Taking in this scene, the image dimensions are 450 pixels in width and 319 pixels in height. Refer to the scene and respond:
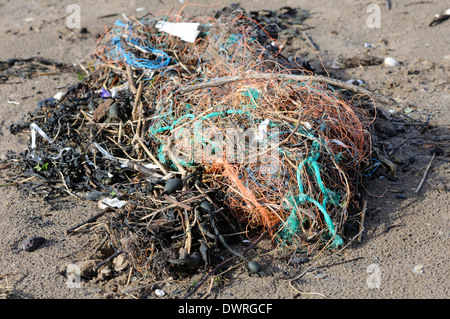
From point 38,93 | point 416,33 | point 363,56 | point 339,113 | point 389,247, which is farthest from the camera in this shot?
point 416,33

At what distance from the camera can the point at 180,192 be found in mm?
3494

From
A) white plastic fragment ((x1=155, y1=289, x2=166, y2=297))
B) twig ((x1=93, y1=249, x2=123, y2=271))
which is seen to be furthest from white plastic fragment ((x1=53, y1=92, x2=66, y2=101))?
white plastic fragment ((x1=155, y1=289, x2=166, y2=297))

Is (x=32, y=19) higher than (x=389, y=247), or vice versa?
(x=32, y=19)

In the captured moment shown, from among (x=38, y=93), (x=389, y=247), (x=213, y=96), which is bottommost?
(x=389, y=247)

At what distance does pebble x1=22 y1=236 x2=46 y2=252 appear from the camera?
131 inches

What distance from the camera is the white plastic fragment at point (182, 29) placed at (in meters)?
4.97

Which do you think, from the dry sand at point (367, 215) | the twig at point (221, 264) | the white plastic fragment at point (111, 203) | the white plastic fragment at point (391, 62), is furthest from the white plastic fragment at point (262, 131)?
the white plastic fragment at point (391, 62)

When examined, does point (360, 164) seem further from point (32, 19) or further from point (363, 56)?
point (32, 19)

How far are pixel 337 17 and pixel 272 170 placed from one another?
4053 millimetres

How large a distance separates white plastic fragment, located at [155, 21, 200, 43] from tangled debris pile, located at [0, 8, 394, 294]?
0.10m

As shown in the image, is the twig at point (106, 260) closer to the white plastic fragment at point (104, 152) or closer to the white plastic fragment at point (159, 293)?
the white plastic fragment at point (159, 293)

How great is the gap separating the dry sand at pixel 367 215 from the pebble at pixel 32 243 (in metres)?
0.04

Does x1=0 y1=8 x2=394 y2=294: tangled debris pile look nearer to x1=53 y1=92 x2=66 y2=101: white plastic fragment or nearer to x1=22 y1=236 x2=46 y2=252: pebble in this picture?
x1=53 y1=92 x2=66 y2=101: white plastic fragment

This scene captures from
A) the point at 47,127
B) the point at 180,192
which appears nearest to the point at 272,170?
the point at 180,192
